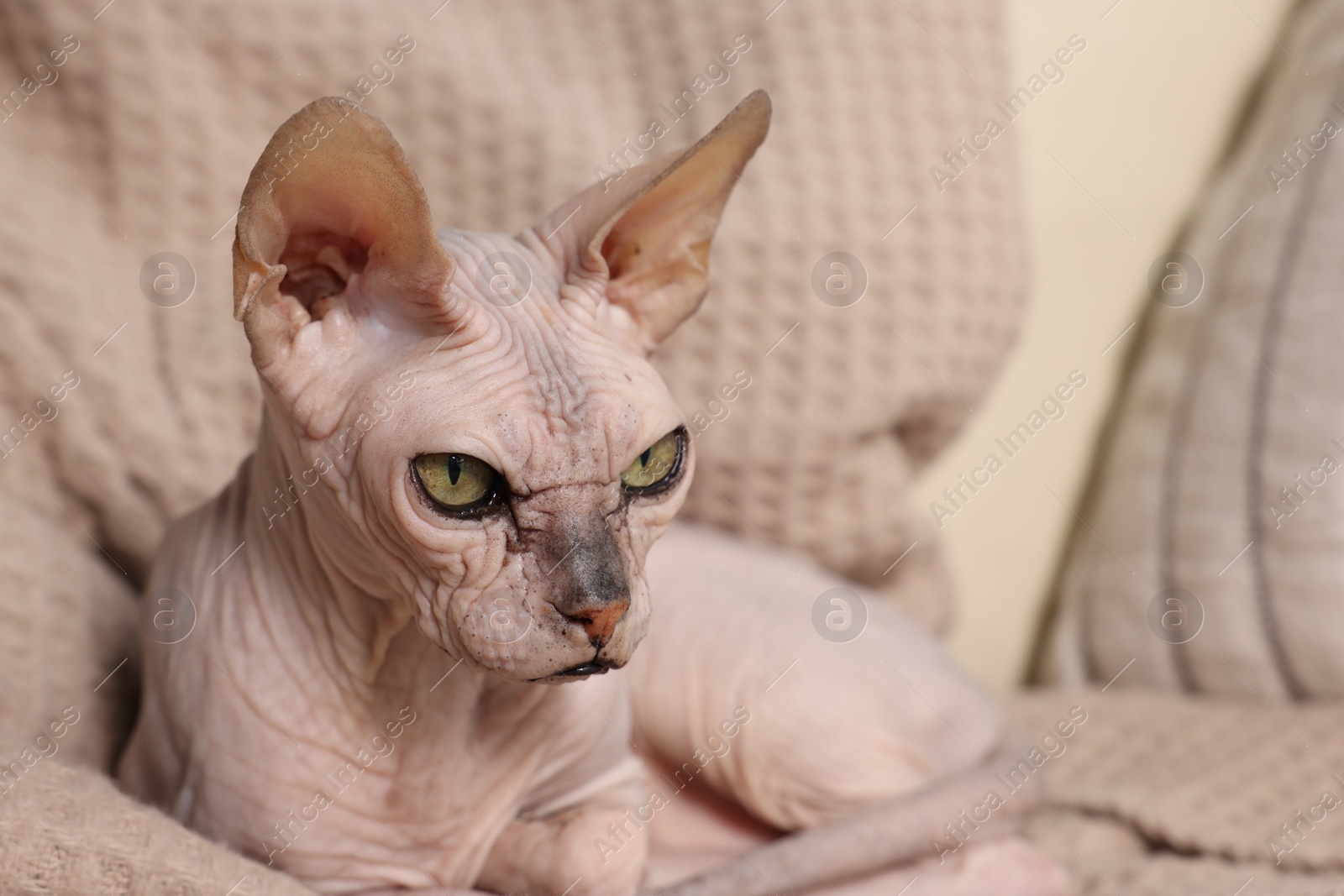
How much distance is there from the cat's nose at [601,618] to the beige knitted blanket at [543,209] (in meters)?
0.57

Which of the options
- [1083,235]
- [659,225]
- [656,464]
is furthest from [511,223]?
[1083,235]

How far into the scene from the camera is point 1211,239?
5.89ft

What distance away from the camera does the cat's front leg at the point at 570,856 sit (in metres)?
0.88

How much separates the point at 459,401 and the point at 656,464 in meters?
0.14

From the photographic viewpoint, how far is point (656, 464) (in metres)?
0.77

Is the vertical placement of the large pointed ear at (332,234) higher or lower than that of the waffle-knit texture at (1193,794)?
higher

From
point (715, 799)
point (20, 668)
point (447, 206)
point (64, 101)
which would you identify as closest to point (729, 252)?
point (447, 206)

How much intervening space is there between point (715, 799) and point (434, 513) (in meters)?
0.61

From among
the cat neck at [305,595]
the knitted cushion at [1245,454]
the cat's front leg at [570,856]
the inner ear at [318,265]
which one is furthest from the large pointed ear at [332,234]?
the knitted cushion at [1245,454]

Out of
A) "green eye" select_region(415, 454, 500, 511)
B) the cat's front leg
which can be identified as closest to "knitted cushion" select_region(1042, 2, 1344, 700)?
the cat's front leg

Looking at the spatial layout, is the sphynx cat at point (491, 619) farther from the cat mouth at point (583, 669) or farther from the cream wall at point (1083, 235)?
the cream wall at point (1083, 235)

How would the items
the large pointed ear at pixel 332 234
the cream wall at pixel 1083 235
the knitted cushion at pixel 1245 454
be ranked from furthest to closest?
the cream wall at pixel 1083 235, the knitted cushion at pixel 1245 454, the large pointed ear at pixel 332 234

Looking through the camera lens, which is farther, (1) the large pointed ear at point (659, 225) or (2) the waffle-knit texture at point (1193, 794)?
(2) the waffle-knit texture at point (1193, 794)

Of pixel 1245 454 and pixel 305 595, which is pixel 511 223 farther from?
pixel 1245 454
